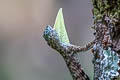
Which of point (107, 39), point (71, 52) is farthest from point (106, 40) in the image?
point (71, 52)

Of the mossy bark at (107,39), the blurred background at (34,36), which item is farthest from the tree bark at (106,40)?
the blurred background at (34,36)

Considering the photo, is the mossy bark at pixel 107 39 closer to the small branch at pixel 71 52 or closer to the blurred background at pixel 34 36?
the small branch at pixel 71 52

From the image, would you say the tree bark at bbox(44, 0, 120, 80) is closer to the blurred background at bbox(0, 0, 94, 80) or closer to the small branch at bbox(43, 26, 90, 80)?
the small branch at bbox(43, 26, 90, 80)

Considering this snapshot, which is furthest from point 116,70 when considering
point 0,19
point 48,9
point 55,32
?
point 0,19

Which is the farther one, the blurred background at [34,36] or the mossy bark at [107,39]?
the blurred background at [34,36]

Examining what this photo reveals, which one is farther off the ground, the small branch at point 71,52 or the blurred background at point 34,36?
the blurred background at point 34,36

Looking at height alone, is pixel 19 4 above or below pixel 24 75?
above

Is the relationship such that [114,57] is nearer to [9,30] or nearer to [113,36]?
[113,36]

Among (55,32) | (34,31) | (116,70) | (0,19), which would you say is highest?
(0,19)

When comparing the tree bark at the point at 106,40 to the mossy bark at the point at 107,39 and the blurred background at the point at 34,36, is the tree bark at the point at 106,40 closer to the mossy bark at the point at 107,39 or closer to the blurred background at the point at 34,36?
the mossy bark at the point at 107,39
